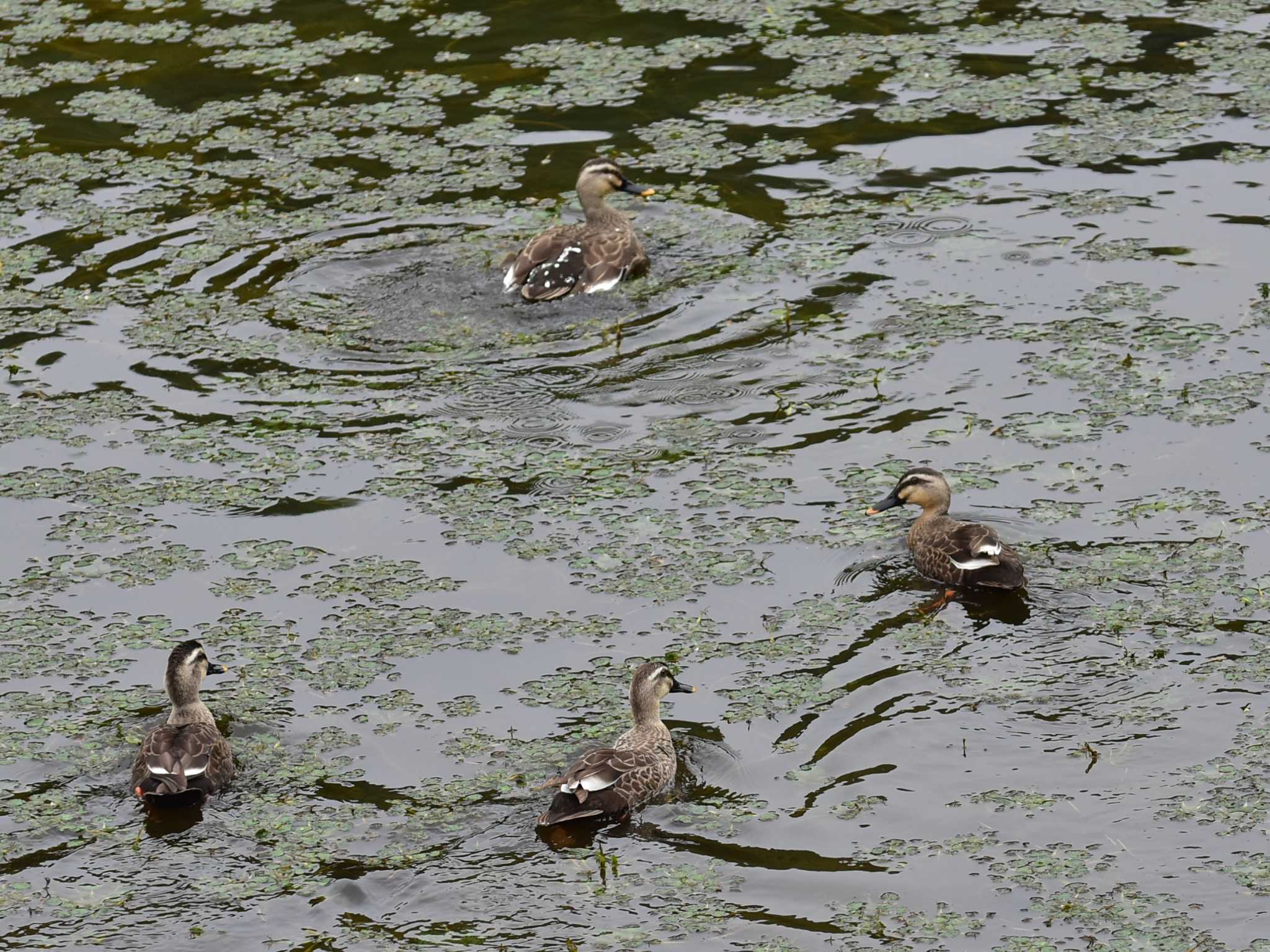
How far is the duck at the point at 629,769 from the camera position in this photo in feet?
29.9

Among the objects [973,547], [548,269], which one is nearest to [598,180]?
[548,269]

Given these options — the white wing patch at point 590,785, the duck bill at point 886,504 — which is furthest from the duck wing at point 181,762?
the duck bill at point 886,504

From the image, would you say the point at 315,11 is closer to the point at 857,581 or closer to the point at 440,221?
the point at 440,221

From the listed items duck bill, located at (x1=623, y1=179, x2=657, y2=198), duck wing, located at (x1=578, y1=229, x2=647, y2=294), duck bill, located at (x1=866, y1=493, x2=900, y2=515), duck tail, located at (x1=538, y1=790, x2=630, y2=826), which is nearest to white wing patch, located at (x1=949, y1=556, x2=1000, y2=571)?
duck bill, located at (x1=866, y1=493, x2=900, y2=515)

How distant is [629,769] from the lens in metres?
9.25

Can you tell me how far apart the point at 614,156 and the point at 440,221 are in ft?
6.32

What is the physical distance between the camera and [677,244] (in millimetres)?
15789

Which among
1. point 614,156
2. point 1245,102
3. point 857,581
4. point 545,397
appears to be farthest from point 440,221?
point 1245,102

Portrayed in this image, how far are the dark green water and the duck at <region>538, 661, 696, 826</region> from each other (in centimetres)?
17

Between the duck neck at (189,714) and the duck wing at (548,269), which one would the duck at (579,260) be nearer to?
the duck wing at (548,269)

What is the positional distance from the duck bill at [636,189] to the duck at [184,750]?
23.1ft

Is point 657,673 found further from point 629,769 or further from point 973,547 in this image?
point 973,547

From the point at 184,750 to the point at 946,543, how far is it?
15.1 feet

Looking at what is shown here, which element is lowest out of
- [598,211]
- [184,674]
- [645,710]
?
[645,710]
